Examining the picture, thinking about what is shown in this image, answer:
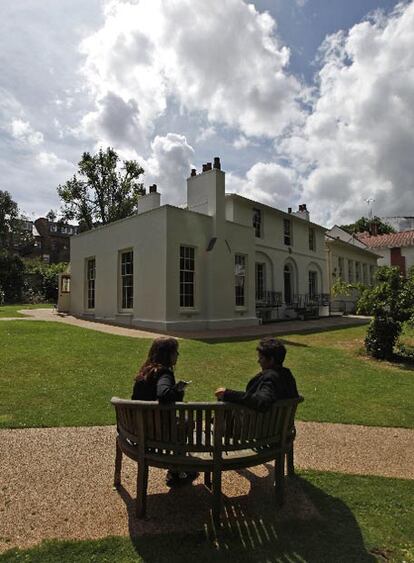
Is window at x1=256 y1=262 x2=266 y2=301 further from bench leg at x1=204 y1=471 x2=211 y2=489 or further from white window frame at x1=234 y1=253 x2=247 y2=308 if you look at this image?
bench leg at x1=204 y1=471 x2=211 y2=489

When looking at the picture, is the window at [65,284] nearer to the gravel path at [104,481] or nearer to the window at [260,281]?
the window at [260,281]

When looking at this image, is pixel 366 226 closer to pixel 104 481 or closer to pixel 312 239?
pixel 312 239

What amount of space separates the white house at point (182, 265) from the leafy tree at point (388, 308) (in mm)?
7187

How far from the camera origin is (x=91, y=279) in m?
21.2

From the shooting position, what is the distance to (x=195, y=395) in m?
7.02

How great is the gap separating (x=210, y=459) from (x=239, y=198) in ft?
64.2

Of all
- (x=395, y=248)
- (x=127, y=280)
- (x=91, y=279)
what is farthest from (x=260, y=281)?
(x=395, y=248)

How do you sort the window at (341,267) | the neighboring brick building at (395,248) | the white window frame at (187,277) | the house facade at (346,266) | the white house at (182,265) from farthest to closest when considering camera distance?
the neighboring brick building at (395,248), the window at (341,267), the house facade at (346,266), the white window frame at (187,277), the white house at (182,265)

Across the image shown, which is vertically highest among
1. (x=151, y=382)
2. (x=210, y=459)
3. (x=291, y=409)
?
(x=151, y=382)

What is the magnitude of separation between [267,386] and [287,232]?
23722 millimetres

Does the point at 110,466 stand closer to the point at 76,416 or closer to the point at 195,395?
the point at 76,416

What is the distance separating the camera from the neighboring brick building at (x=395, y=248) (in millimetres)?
43128

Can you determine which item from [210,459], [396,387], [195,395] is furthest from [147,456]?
[396,387]

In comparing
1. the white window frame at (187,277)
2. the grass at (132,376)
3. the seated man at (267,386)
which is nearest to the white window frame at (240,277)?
the white window frame at (187,277)
